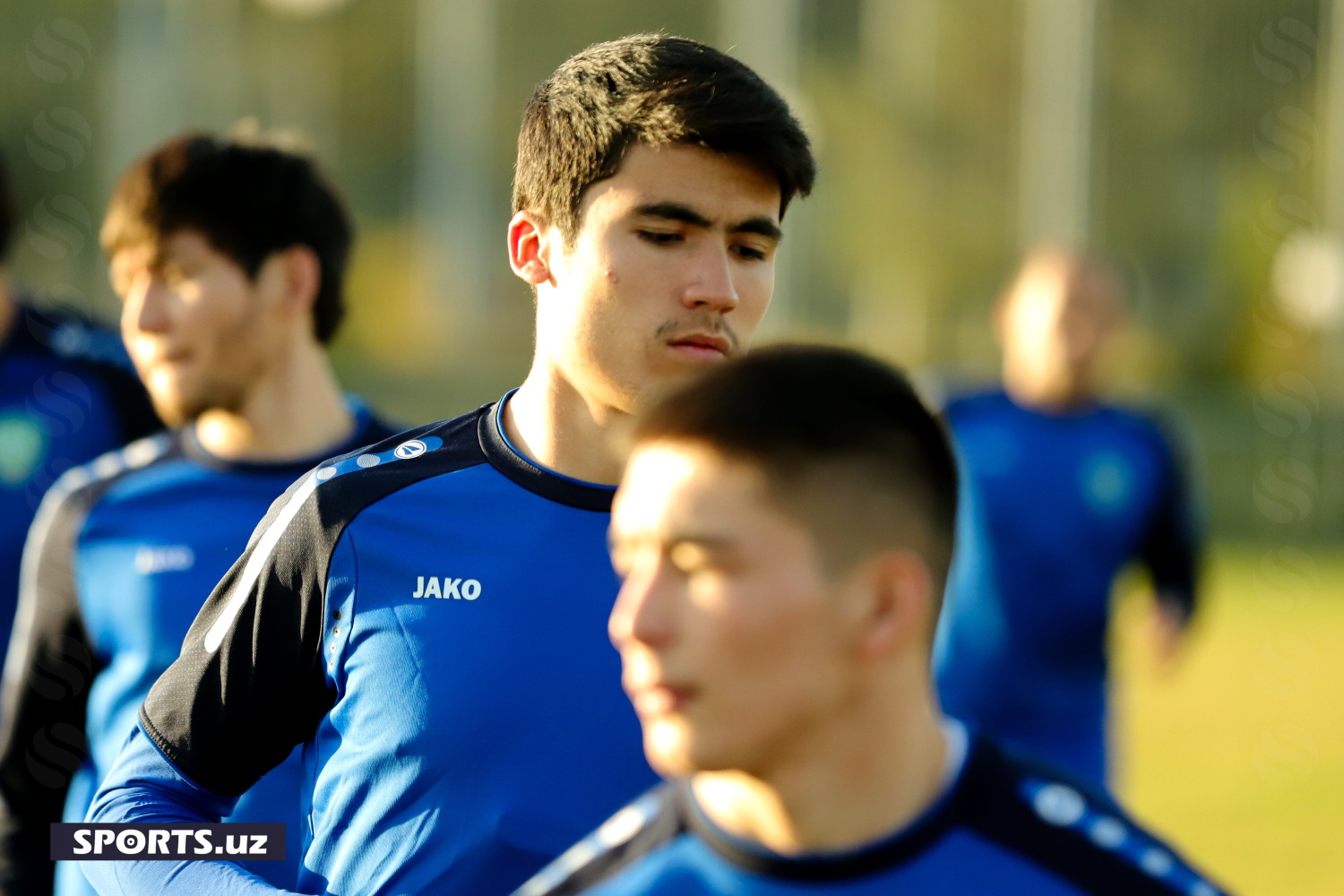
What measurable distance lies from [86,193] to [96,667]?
15926 mm

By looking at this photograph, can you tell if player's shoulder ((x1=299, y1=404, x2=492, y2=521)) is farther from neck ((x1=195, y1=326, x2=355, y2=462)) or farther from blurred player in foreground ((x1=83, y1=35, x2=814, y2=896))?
neck ((x1=195, y1=326, x2=355, y2=462))

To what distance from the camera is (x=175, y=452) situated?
432 cm

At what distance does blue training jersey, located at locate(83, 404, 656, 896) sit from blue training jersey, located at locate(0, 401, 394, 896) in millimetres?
1341

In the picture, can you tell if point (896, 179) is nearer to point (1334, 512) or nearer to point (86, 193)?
point (1334, 512)

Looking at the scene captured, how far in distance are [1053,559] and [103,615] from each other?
3916 millimetres

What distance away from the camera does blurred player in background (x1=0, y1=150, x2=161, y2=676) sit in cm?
543

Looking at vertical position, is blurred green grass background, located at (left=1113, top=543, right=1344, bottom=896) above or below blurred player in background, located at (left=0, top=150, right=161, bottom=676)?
below

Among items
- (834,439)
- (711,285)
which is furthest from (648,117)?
(834,439)

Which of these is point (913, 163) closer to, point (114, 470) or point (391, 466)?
point (114, 470)

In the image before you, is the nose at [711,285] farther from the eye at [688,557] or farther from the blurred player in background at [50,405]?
the blurred player in background at [50,405]

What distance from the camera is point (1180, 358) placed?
64.5 feet

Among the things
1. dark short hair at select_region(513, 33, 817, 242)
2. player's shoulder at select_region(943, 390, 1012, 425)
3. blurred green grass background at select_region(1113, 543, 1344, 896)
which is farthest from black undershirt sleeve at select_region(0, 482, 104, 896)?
blurred green grass background at select_region(1113, 543, 1344, 896)

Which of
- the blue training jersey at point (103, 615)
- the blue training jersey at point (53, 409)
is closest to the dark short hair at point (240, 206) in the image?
the blue training jersey at point (103, 615)

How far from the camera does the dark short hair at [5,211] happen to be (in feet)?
20.4
